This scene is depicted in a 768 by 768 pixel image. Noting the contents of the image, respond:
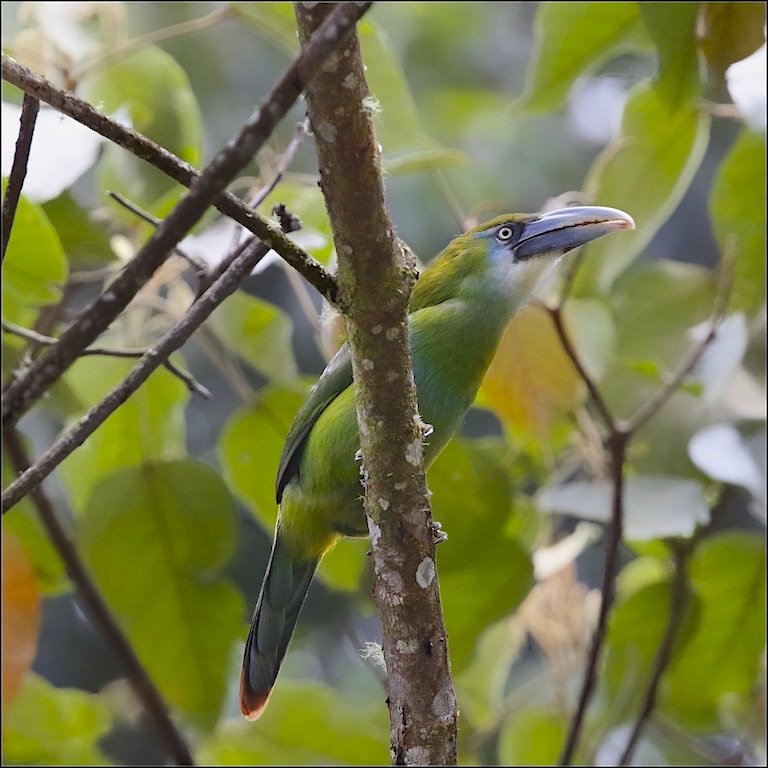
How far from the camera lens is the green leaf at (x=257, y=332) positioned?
2416mm

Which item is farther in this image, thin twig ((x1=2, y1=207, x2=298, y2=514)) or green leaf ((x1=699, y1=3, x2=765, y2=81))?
green leaf ((x1=699, y1=3, x2=765, y2=81))

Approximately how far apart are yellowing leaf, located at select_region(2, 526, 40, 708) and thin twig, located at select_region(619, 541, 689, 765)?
137 cm

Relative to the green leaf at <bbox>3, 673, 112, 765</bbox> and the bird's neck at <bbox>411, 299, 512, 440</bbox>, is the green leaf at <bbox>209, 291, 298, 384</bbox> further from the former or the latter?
the green leaf at <bbox>3, 673, 112, 765</bbox>

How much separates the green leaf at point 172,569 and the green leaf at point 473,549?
53 centimetres

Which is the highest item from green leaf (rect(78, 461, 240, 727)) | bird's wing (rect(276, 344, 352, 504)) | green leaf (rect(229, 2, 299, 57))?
green leaf (rect(229, 2, 299, 57))

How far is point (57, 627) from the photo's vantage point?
233 inches

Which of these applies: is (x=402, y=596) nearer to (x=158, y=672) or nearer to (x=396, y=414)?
(x=396, y=414)

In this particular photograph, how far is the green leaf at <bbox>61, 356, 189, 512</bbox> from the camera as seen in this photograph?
105 inches

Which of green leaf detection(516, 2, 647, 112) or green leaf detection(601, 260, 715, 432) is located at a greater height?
green leaf detection(516, 2, 647, 112)

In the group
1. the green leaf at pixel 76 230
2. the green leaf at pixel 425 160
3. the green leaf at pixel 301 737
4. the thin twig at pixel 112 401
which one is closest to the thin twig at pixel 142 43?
the green leaf at pixel 76 230

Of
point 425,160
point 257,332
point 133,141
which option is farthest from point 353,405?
point 133,141

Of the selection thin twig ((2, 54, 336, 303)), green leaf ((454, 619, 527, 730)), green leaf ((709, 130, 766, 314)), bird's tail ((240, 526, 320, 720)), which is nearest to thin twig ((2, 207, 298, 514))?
thin twig ((2, 54, 336, 303))

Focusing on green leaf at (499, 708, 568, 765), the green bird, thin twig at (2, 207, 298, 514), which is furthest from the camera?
green leaf at (499, 708, 568, 765)

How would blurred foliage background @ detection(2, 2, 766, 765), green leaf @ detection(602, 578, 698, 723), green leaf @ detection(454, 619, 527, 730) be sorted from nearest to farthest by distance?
blurred foliage background @ detection(2, 2, 766, 765) → green leaf @ detection(602, 578, 698, 723) → green leaf @ detection(454, 619, 527, 730)
